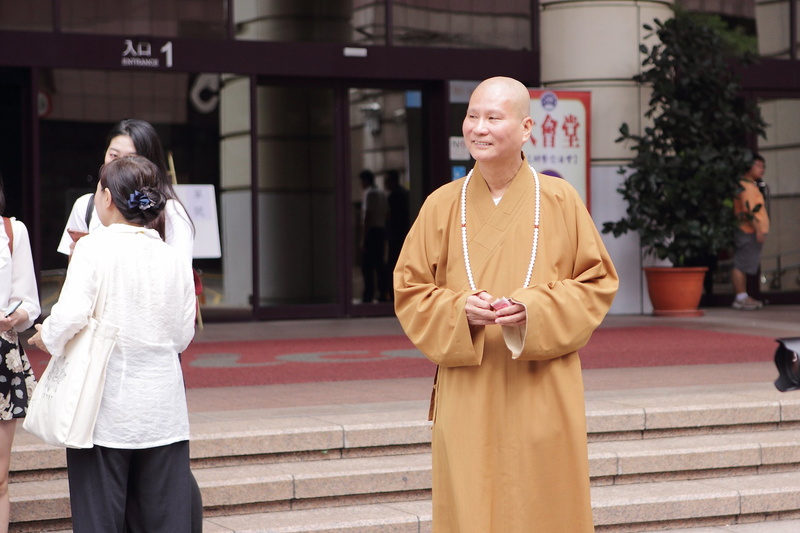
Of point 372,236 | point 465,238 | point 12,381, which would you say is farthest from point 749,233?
point 12,381

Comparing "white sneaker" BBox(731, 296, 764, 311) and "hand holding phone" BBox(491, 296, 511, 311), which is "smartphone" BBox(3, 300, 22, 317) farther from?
"white sneaker" BBox(731, 296, 764, 311)

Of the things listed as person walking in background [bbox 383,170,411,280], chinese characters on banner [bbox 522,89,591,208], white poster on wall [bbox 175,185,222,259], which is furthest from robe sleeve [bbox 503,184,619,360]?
person walking in background [bbox 383,170,411,280]

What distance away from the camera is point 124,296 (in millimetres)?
3805

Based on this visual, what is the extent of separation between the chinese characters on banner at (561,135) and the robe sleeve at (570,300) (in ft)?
28.0

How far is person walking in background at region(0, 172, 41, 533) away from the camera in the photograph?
4.46 m

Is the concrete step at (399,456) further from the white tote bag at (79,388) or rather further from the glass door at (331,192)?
the glass door at (331,192)

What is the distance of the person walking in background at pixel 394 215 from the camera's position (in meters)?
12.8

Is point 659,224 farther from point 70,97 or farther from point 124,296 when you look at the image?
point 124,296

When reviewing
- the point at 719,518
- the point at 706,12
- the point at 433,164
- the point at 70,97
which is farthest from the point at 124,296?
the point at 706,12

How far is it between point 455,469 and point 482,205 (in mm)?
849

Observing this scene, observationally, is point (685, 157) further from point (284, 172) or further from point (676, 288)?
point (284, 172)

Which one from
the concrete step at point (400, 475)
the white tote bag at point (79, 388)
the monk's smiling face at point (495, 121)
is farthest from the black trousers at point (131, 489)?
the monk's smiling face at point (495, 121)

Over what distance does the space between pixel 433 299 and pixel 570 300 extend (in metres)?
0.43

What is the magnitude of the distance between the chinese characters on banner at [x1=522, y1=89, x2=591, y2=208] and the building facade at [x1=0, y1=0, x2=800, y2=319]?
0.30m
